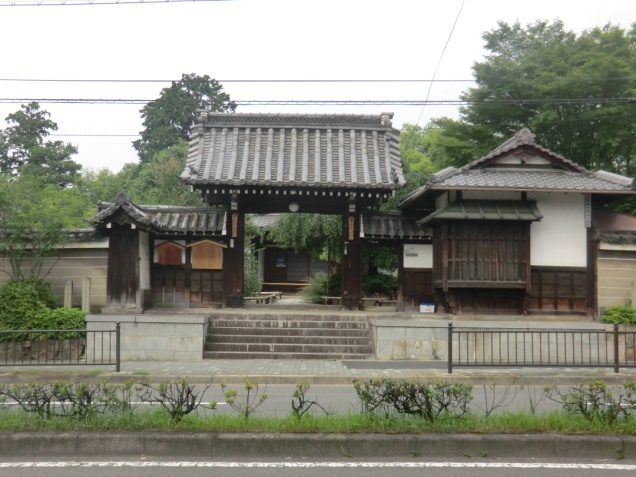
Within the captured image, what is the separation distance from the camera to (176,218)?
20312mm

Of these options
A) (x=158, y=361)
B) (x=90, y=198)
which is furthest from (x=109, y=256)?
(x=90, y=198)

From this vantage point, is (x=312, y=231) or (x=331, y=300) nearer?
(x=331, y=300)

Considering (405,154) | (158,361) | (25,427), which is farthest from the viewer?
(405,154)

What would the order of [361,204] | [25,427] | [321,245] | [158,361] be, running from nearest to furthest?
[25,427] < [158,361] < [361,204] < [321,245]

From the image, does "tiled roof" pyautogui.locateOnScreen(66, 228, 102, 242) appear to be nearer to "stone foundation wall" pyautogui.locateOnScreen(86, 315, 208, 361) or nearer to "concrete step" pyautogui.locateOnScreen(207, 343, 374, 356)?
"stone foundation wall" pyautogui.locateOnScreen(86, 315, 208, 361)

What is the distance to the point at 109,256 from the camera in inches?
713

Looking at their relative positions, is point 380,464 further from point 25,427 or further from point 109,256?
point 109,256

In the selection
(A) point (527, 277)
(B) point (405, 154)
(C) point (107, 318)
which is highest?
(B) point (405, 154)

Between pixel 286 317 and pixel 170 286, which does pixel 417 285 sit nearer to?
pixel 286 317

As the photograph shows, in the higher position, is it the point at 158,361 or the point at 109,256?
the point at 109,256

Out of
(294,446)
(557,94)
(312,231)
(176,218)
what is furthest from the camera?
(312,231)

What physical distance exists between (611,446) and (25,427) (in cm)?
685

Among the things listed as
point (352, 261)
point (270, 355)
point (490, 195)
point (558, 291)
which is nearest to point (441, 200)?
point (490, 195)
